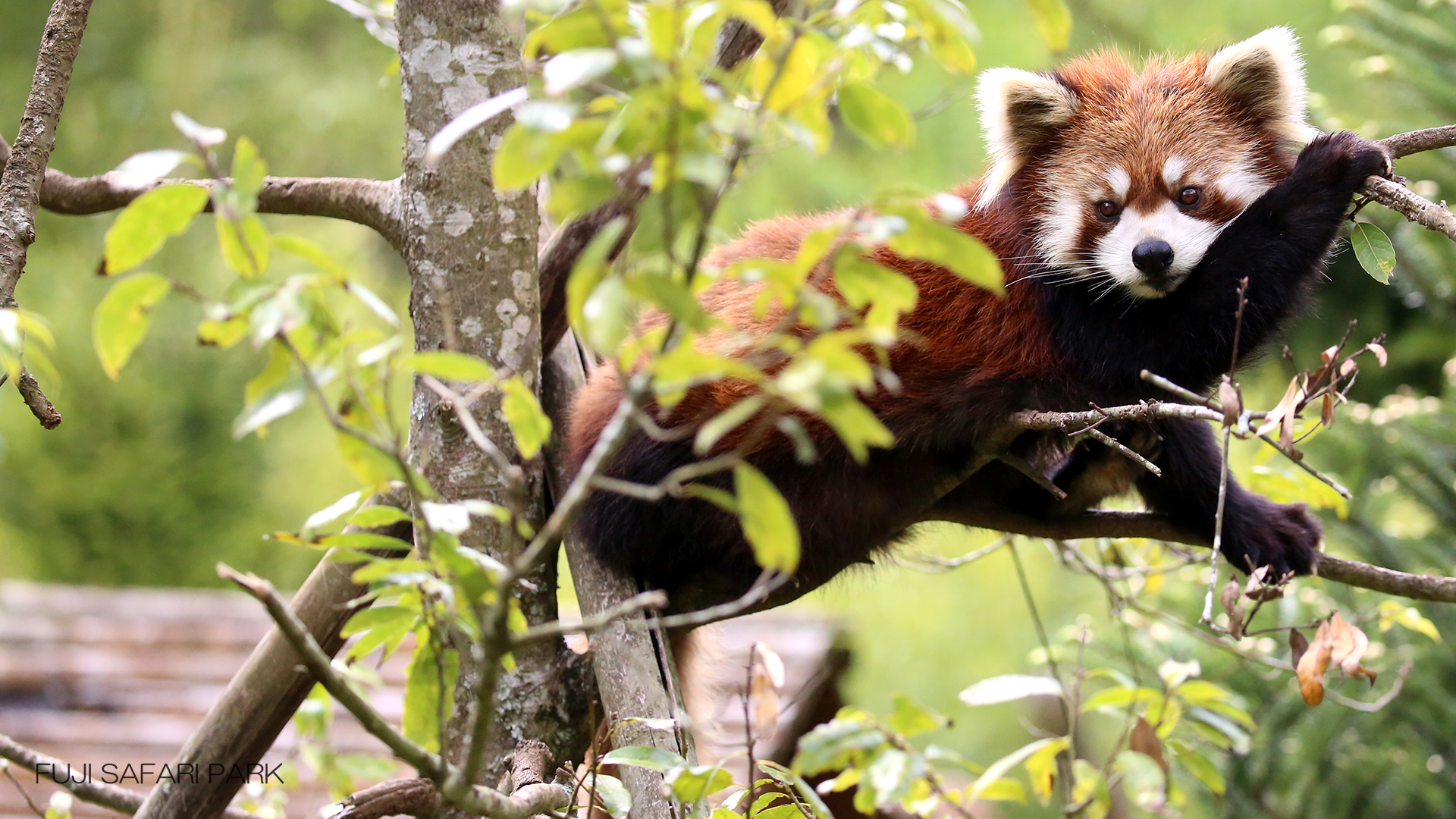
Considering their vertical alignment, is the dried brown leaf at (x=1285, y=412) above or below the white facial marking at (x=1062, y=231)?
above

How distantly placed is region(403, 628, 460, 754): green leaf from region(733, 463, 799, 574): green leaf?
543mm

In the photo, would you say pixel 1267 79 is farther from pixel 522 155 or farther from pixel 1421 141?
→ pixel 522 155

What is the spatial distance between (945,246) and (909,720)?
0.75 meters

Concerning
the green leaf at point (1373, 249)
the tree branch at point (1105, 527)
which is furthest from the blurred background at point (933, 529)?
the green leaf at point (1373, 249)

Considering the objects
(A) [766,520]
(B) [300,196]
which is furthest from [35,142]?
(A) [766,520]

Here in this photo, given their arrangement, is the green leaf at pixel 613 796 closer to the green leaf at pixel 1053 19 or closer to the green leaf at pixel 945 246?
the green leaf at pixel 945 246

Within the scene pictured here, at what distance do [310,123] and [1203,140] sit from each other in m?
6.44

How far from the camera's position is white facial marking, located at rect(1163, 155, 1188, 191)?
2090 mm

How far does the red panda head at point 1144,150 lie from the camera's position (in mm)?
2064

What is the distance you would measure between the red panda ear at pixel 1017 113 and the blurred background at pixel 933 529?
0.83m

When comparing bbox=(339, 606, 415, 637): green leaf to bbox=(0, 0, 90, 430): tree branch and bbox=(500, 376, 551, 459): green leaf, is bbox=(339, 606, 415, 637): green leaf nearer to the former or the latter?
bbox=(500, 376, 551, 459): green leaf

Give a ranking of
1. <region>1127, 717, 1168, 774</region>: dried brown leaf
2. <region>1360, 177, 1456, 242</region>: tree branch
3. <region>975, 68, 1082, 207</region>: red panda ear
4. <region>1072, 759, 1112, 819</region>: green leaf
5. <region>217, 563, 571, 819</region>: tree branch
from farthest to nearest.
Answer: <region>975, 68, 1082, 207</region>: red panda ear
<region>1127, 717, 1168, 774</region>: dried brown leaf
<region>1072, 759, 1112, 819</region>: green leaf
<region>1360, 177, 1456, 242</region>: tree branch
<region>217, 563, 571, 819</region>: tree branch

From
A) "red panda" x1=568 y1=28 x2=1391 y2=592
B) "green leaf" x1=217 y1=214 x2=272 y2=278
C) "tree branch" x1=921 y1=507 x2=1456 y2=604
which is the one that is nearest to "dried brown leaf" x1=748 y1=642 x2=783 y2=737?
"red panda" x1=568 y1=28 x2=1391 y2=592

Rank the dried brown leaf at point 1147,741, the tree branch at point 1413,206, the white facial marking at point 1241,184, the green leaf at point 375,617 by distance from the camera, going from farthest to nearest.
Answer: the white facial marking at point 1241,184 → the dried brown leaf at point 1147,741 → the tree branch at point 1413,206 → the green leaf at point 375,617
